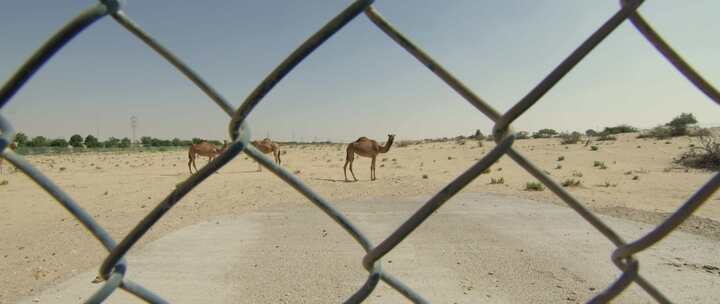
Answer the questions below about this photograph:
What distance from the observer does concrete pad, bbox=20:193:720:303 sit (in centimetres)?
365

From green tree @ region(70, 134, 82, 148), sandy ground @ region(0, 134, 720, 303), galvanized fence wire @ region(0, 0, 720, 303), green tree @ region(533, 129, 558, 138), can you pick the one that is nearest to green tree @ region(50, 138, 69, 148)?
green tree @ region(70, 134, 82, 148)

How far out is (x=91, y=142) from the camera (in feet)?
251

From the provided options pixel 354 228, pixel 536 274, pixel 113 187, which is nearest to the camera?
pixel 354 228

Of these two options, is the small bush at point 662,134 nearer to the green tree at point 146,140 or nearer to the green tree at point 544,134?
the green tree at point 544,134

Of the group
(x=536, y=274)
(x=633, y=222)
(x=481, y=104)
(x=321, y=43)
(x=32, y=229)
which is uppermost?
(x=321, y=43)

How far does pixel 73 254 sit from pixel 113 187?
8.87m

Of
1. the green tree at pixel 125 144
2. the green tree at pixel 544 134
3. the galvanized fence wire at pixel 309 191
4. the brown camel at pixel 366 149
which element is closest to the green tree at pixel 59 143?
the green tree at pixel 125 144

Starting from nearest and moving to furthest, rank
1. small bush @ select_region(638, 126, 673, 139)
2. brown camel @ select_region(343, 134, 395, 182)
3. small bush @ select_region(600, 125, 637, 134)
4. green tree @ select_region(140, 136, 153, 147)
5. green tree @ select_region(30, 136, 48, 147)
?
brown camel @ select_region(343, 134, 395, 182), small bush @ select_region(638, 126, 673, 139), small bush @ select_region(600, 125, 637, 134), green tree @ select_region(30, 136, 48, 147), green tree @ select_region(140, 136, 153, 147)

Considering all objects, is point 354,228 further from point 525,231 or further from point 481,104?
point 525,231

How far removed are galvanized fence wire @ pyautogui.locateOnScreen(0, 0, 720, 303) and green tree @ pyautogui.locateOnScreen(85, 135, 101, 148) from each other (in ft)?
293

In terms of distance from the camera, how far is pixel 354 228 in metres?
1.09

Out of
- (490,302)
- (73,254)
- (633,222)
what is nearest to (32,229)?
(73,254)

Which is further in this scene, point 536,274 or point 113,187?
point 113,187

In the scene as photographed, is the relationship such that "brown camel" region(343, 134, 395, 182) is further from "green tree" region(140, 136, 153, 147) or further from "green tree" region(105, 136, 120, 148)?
"green tree" region(140, 136, 153, 147)
